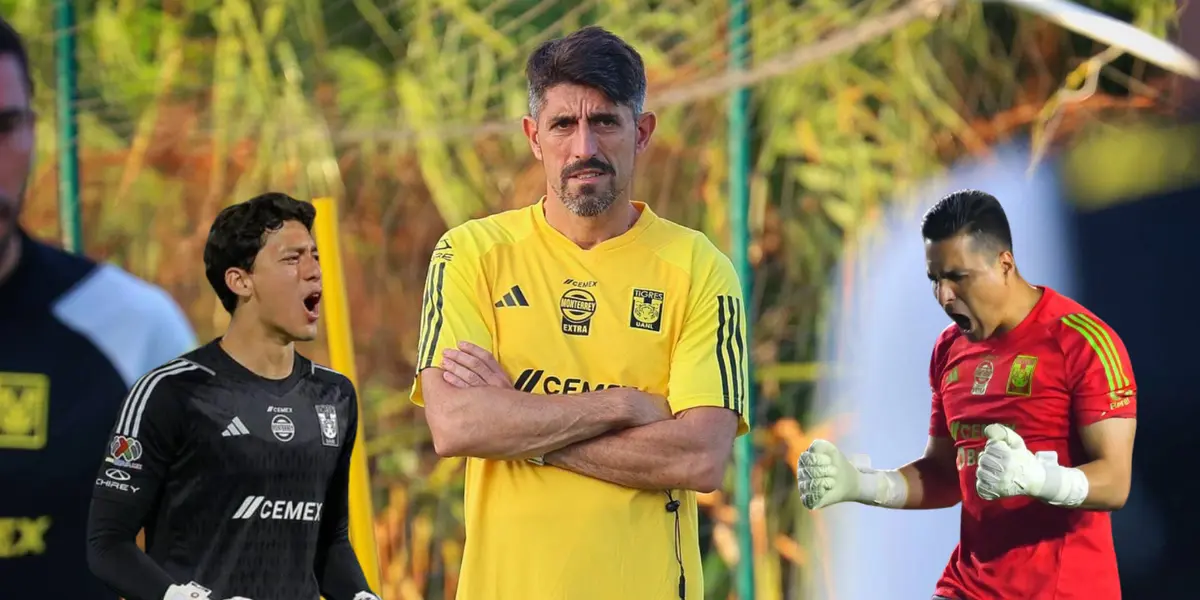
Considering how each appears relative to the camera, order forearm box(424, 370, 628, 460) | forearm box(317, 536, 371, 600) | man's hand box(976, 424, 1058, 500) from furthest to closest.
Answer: man's hand box(976, 424, 1058, 500) → forearm box(317, 536, 371, 600) → forearm box(424, 370, 628, 460)

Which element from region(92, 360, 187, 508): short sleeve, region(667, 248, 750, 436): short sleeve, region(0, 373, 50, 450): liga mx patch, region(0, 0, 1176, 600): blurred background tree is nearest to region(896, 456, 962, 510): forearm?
region(667, 248, 750, 436): short sleeve

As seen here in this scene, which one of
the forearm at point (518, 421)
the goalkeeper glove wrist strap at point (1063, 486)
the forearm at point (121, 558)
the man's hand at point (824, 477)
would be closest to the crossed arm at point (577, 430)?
the forearm at point (518, 421)

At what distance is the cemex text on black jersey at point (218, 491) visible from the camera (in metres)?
2.81

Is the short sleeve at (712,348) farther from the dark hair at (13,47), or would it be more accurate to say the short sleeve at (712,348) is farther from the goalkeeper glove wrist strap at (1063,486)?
the dark hair at (13,47)

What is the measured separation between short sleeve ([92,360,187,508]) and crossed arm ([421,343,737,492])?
513mm

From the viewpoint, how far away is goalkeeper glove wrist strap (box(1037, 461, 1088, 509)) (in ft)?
10.4

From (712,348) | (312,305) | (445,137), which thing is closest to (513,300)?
(712,348)

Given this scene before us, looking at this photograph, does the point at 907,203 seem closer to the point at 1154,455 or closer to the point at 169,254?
the point at 1154,455

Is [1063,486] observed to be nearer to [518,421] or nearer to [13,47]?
[518,421]

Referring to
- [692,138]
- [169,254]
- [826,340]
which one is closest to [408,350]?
[169,254]

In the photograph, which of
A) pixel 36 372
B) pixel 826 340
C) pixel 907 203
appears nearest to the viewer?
pixel 36 372

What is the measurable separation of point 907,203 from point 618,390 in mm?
1503

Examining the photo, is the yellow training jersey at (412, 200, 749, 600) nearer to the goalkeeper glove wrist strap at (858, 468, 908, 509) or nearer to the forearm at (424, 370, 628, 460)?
the forearm at (424, 370, 628, 460)

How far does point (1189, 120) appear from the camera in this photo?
344 centimetres
